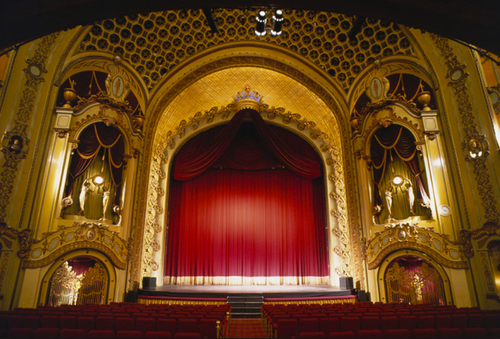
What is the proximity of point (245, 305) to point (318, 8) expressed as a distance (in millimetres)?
8556

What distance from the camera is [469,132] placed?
863 centimetres

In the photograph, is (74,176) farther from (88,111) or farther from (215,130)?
(215,130)

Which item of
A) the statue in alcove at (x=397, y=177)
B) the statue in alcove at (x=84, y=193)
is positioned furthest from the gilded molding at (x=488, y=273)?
the statue in alcove at (x=84, y=193)

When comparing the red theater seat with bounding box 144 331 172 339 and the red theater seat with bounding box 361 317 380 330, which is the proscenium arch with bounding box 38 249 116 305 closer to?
the red theater seat with bounding box 144 331 172 339

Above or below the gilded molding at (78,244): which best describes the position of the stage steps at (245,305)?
below

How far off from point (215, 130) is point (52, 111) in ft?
23.9

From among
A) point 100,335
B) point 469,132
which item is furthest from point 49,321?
point 469,132

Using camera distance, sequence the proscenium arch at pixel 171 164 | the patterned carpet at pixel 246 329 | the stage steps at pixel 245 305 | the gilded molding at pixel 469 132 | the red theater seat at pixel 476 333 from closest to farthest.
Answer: the red theater seat at pixel 476 333 < the patterned carpet at pixel 246 329 < the gilded molding at pixel 469 132 < the stage steps at pixel 245 305 < the proscenium arch at pixel 171 164

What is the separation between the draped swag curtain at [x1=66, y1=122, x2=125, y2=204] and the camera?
10.2m

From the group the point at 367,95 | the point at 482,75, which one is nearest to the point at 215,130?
the point at 367,95

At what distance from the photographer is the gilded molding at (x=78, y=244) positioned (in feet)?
27.9

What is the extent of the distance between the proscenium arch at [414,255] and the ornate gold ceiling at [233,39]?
21.8 ft

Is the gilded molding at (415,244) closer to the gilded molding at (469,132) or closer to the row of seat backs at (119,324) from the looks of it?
the gilded molding at (469,132)

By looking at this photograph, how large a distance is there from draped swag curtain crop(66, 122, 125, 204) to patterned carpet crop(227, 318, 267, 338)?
5891mm
